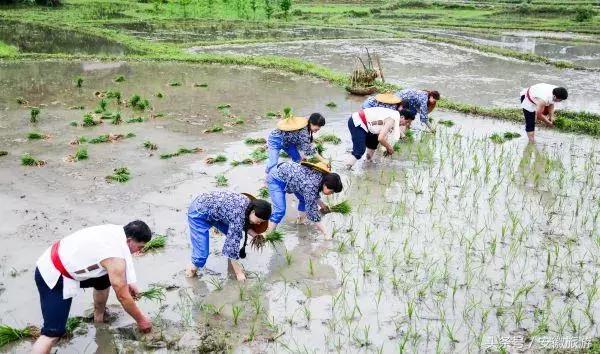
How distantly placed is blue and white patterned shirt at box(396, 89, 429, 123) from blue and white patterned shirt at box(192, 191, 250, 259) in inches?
194

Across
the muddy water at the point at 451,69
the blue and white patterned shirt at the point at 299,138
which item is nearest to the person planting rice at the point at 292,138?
the blue and white patterned shirt at the point at 299,138

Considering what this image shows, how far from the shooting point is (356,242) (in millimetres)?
6047

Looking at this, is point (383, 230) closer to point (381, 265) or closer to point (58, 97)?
point (381, 265)

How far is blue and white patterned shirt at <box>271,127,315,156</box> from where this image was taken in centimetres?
734

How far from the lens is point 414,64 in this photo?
17.4 meters

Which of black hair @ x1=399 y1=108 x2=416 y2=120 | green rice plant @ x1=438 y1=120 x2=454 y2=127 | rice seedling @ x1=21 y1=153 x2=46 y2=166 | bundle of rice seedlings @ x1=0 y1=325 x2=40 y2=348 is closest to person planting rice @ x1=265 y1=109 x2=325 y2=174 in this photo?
black hair @ x1=399 y1=108 x2=416 y2=120

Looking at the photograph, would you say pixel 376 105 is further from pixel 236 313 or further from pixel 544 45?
pixel 544 45

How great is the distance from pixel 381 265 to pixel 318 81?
9.77 m

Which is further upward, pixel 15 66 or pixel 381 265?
pixel 15 66

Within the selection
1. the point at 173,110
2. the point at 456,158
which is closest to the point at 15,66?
the point at 173,110

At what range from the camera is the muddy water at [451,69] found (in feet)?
43.3

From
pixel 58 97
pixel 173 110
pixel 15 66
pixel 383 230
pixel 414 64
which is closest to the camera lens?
pixel 383 230

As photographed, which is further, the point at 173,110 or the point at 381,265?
the point at 173,110

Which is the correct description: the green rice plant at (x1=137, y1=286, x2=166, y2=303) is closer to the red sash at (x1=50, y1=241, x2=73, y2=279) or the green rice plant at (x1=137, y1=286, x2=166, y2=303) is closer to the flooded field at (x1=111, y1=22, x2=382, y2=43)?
the red sash at (x1=50, y1=241, x2=73, y2=279)
